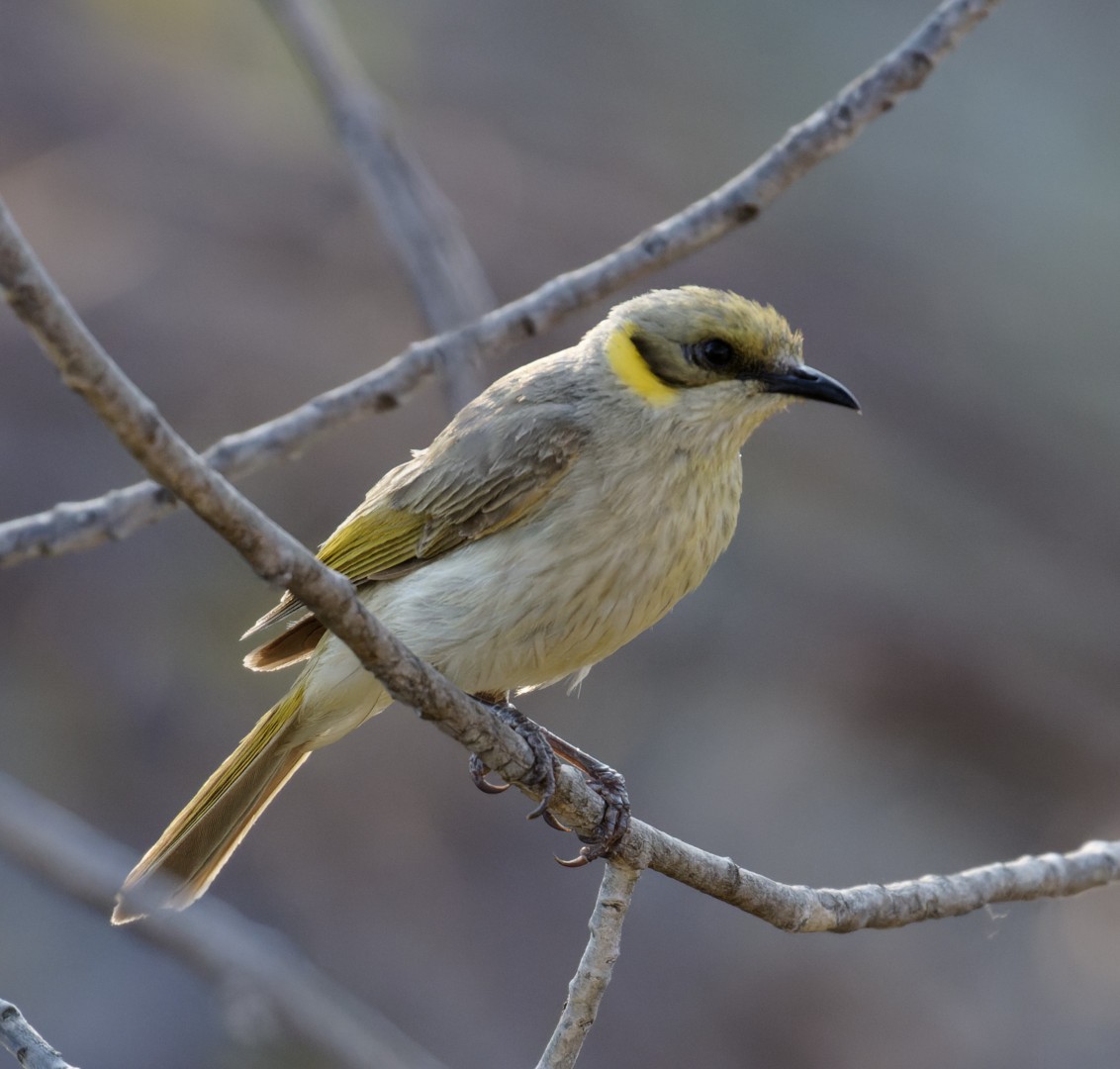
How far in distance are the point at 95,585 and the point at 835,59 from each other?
696cm

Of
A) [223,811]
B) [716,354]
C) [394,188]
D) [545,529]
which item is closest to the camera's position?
[394,188]

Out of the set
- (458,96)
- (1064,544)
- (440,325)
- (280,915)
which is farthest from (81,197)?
(440,325)

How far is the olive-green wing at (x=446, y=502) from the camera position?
4137mm

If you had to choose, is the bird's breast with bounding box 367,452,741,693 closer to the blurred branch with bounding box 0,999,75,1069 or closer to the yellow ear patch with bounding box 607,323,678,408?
the yellow ear patch with bounding box 607,323,678,408

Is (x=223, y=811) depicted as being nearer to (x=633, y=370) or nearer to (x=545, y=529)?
(x=545, y=529)

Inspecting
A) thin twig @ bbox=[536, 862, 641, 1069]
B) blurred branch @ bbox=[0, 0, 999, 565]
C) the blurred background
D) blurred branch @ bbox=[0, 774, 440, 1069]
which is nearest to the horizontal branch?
thin twig @ bbox=[536, 862, 641, 1069]

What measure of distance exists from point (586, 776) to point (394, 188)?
7.35 ft

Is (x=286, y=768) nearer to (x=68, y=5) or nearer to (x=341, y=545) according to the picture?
(x=341, y=545)

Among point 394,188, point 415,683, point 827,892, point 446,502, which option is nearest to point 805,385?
point 446,502

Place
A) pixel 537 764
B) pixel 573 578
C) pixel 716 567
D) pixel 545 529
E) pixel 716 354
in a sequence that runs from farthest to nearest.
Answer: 1. pixel 716 567
2. pixel 716 354
3. pixel 545 529
4. pixel 573 578
5. pixel 537 764

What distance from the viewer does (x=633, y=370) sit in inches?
168

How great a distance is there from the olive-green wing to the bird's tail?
0.68 ft

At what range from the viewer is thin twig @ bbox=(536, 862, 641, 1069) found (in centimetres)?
315

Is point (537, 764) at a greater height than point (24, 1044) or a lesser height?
lesser
